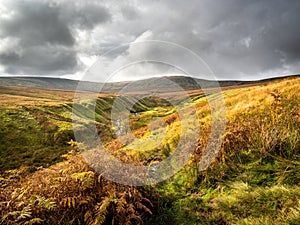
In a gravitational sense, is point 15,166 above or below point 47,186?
below

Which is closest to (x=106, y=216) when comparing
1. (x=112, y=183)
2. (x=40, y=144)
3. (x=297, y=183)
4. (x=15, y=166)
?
(x=112, y=183)

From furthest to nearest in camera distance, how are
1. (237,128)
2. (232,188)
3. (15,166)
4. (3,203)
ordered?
(15,166) < (237,128) < (232,188) < (3,203)

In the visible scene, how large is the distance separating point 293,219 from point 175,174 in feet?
11.5

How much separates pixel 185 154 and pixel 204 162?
79 cm

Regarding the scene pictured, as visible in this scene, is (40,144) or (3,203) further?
(40,144)

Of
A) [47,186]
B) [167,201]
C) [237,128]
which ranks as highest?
[237,128]

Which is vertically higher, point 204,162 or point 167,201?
point 204,162

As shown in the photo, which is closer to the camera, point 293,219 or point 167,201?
point 293,219

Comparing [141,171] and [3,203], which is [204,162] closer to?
[141,171]

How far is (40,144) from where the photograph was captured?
38969 millimetres

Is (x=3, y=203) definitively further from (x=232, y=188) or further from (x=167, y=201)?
(x=232, y=188)

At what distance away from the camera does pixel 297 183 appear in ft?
16.2

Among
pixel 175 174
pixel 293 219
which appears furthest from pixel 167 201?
pixel 293 219

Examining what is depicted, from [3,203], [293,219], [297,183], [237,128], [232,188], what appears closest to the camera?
[293,219]
